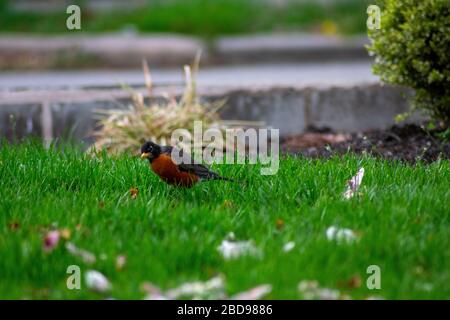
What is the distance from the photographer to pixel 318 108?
6961 millimetres

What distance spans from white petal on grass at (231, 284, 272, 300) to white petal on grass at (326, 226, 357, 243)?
550 mm

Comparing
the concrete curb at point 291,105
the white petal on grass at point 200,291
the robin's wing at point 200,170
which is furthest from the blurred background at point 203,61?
the white petal on grass at point 200,291

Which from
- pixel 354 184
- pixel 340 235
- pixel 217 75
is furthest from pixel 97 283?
pixel 217 75

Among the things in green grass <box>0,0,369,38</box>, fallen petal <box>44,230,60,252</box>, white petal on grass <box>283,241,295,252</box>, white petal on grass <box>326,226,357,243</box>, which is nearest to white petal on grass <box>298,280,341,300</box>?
white petal on grass <box>283,241,295,252</box>

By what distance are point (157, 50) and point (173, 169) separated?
6.40 m

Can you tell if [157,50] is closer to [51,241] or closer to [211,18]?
[211,18]

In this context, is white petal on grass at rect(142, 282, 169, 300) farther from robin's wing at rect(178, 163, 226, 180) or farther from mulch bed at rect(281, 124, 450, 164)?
mulch bed at rect(281, 124, 450, 164)

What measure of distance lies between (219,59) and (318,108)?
4131mm

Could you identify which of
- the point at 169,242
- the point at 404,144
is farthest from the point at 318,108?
the point at 169,242

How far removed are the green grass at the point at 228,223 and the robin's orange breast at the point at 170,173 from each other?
0.08 metres

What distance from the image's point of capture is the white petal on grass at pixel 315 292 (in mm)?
3265

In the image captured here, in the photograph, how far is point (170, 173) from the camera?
180 inches

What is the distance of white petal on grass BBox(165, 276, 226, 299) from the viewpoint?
3.29 m

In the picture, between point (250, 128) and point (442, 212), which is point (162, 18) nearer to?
point (250, 128)
